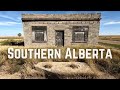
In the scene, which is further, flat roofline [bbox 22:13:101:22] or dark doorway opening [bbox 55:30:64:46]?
dark doorway opening [bbox 55:30:64:46]

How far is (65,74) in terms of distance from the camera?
779 centimetres

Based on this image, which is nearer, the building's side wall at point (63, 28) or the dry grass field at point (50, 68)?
the dry grass field at point (50, 68)

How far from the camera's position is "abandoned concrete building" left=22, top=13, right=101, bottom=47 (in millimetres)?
12953

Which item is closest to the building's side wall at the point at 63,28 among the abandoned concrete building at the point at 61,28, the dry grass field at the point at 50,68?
the abandoned concrete building at the point at 61,28

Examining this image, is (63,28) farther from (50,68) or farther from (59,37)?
(50,68)

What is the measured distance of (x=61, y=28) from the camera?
13078 millimetres

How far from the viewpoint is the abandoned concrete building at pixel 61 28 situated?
1295 centimetres

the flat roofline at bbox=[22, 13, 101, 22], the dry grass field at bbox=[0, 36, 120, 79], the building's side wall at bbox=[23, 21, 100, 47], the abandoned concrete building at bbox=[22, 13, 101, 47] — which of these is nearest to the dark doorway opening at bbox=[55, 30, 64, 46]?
the abandoned concrete building at bbox=[22, 13, 101, 47]

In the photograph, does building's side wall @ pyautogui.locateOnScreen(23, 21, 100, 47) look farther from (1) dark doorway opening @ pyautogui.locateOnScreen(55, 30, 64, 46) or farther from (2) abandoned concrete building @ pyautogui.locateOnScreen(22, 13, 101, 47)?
(1) dark doorway opening @ pyautogui.locateOnScreen(55, 30, 64, 46)

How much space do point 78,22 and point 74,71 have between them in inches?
230

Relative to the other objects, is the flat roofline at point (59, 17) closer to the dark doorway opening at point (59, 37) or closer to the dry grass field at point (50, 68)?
the dark doorway opening at point (59, 37)

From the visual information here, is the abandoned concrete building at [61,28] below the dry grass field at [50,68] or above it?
above
